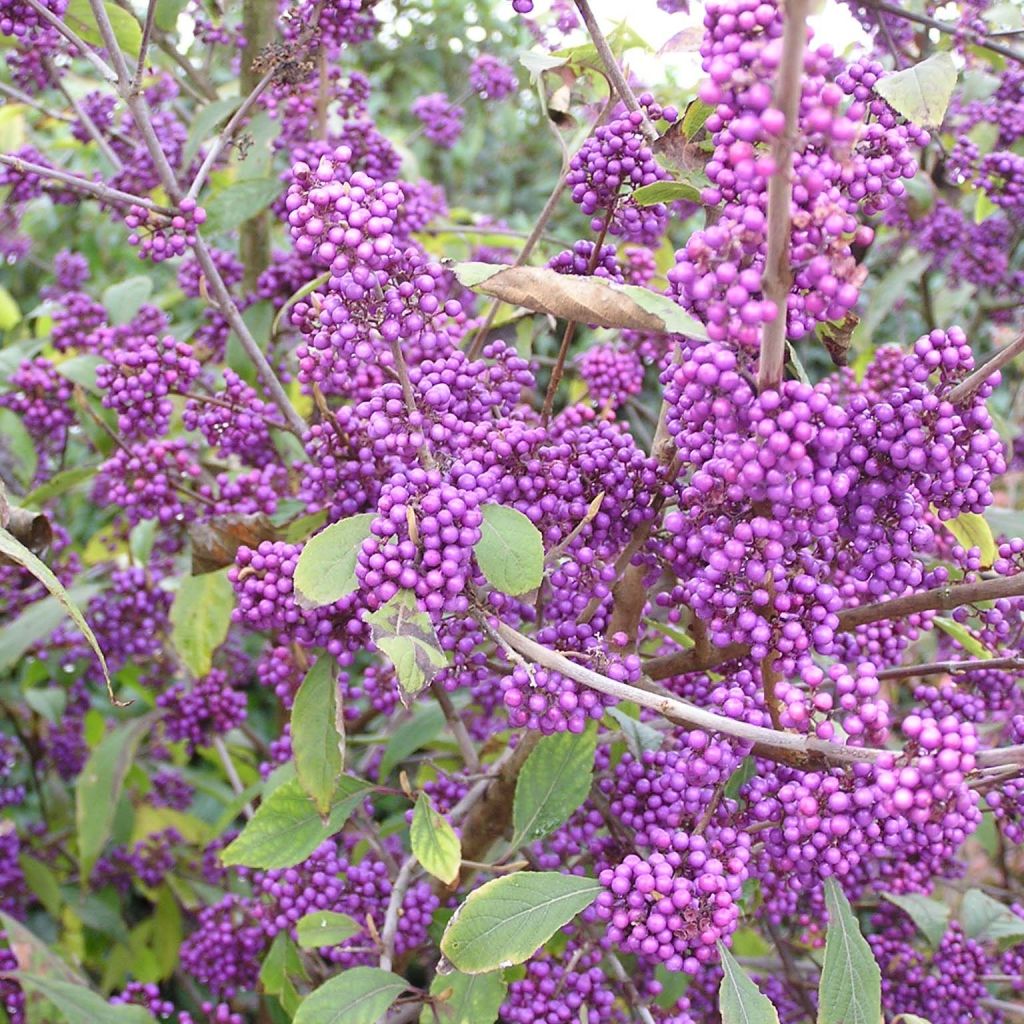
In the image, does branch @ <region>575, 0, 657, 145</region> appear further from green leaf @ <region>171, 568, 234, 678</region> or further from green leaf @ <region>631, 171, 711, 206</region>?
green leaf @ <region>171, 568, 234, 678</region>

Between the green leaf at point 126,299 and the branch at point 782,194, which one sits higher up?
the branch at point 782,194

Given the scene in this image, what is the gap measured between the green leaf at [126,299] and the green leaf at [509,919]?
1848mm

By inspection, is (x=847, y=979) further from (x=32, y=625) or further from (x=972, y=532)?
(x=32, y=625)

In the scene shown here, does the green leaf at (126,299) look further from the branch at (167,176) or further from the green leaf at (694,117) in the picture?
the green leaf at (694,117)

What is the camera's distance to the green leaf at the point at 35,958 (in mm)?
2275

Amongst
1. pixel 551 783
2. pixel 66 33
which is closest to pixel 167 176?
pixel 66 33

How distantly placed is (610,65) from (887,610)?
791 mm

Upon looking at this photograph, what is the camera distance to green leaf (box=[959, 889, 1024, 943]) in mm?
2156

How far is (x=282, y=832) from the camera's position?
165 cm

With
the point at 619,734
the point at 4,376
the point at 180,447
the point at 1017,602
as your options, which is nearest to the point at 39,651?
the point at 4,376

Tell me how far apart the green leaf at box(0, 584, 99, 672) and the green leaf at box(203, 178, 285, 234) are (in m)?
1.00

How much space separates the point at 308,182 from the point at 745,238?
1.76 ft

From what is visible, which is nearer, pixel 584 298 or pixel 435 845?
pixel 584 298

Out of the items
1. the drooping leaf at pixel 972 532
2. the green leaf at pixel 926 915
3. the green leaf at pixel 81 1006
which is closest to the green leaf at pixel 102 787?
the green leaf at pixel 81 1006
